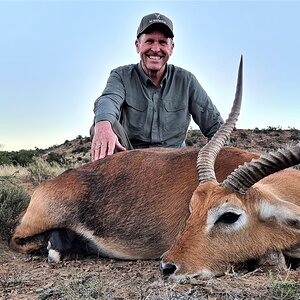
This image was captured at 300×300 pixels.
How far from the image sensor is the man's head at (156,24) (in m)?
7.85

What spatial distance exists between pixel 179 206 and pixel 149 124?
9.63 feet

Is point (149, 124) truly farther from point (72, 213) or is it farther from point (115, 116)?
point (72, 213)

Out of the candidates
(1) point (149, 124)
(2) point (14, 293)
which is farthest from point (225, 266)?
(1) point (149, 124)

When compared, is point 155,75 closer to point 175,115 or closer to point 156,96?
point 156,96

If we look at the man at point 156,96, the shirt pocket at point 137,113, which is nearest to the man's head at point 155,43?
the man at point 156,96

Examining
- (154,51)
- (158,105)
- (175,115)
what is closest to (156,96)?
(158,105)

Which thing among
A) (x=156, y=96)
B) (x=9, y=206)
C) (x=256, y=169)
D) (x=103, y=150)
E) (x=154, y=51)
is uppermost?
(x=154, y=51)

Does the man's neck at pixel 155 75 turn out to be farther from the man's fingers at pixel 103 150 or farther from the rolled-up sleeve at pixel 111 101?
the man's fingers at pixel 103 150

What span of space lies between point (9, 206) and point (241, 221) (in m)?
4.40

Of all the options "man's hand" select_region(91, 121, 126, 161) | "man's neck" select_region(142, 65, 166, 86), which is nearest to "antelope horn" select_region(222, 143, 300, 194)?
"man's hand" select_region(91, 121, 126, 161)

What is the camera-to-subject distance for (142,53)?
26.1 ft

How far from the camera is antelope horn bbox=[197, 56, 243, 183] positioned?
478cm

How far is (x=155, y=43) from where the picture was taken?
7.93 meters

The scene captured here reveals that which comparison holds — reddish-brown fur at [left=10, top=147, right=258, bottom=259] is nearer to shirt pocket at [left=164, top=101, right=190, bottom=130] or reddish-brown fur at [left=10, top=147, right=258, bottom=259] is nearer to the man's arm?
the man's arm
